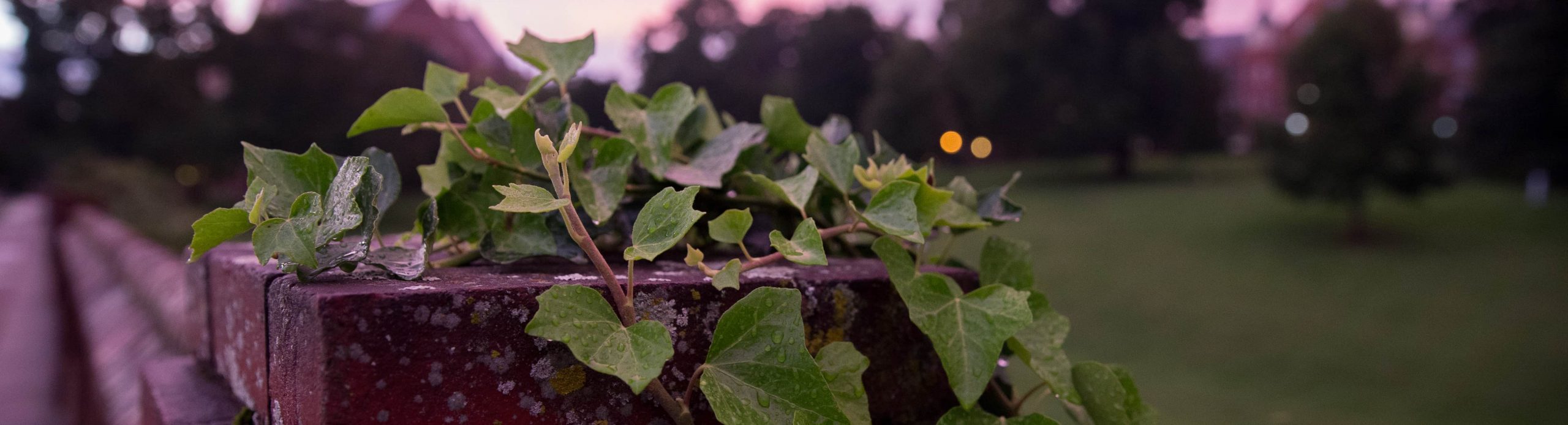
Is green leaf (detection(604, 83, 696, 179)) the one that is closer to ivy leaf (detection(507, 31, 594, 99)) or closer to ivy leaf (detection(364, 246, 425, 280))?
ivy leaf (detection(507, 31, 594, 99))

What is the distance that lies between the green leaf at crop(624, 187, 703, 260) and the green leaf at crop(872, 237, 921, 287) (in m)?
0.18

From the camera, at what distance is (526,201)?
0.57 metres

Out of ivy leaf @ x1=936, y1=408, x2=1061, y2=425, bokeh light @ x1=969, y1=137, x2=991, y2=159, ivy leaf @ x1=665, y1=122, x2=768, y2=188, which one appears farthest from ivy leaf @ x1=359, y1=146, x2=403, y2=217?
bokeh light @ x1=969, y1=137, x2=991, y2=159

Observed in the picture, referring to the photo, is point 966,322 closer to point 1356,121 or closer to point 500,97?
point 500,97

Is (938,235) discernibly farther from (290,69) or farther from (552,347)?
(290,69)

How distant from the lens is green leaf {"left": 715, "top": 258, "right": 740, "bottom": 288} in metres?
0.63

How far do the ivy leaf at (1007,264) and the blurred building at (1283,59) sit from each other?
15396 mm

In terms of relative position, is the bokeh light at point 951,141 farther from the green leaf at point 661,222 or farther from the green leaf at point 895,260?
the green leaf at point 661,222

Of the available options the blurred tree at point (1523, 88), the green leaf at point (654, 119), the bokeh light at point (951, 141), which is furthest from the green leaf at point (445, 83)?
the bokeh light at point (951, 141)

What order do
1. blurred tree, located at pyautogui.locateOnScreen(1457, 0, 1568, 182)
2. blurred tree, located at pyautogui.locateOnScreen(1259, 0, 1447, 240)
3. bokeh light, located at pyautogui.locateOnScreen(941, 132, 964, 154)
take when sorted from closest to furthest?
blurred tree, located at pyautogui.locateOnScreen(1259, 0, 1447, 240) → blurred tree, located at pyautogui.locateOnScreen(1457, 0, 1568, 182) → bokeh light, located at pyautogui.locateOnScreen(941, 132, 964, 154)

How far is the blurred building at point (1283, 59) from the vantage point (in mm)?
15750

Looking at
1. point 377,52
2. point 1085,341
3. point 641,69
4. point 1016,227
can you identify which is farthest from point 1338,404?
point 377,52

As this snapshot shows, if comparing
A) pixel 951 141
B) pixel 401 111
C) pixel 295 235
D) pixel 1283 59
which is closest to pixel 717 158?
pixel 401 111

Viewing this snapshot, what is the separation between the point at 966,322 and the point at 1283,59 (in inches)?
658
